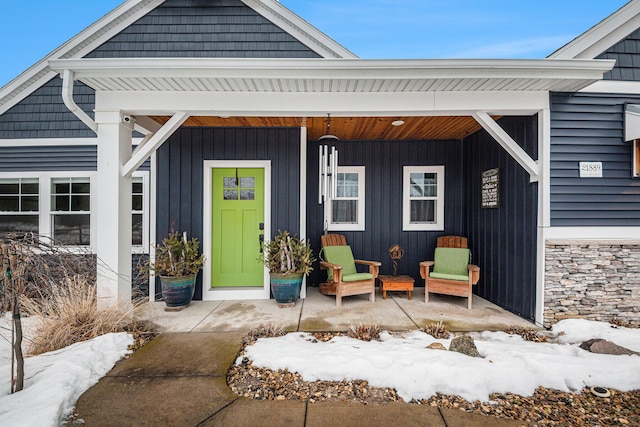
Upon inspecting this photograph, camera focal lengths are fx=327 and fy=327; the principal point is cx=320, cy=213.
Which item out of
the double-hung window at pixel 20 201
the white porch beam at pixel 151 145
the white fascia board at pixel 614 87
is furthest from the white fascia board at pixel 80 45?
the white fascia board at pixel 614 87

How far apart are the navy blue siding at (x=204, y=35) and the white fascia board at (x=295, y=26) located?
6 cm

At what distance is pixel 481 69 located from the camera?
3.01m

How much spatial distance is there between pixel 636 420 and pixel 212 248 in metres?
4.32

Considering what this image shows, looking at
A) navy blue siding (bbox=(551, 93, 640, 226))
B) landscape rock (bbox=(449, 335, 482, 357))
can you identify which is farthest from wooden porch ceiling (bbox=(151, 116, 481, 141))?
landscape rock (bbox=(449, 335, 482, 357))

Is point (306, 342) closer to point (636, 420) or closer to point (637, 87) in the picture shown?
point (636, 420)

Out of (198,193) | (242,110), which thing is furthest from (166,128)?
(198,193)

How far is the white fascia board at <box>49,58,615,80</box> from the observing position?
2.95 metres

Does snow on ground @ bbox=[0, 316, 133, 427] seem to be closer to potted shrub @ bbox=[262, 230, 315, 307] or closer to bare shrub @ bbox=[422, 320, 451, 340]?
potted shrub @ bbox=[262, 230, 315, 307]

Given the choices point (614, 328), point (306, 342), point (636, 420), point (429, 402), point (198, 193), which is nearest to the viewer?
point (636, 420)

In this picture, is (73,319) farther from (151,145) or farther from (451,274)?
(451,274)

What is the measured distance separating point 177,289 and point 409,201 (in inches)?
143

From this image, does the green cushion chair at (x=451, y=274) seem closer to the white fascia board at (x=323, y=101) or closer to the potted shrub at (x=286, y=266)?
the potted shrub at (x=286, y=266)

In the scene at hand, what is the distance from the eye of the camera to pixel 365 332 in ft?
10.2

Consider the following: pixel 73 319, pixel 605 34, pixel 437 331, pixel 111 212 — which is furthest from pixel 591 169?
pixel 73 319
